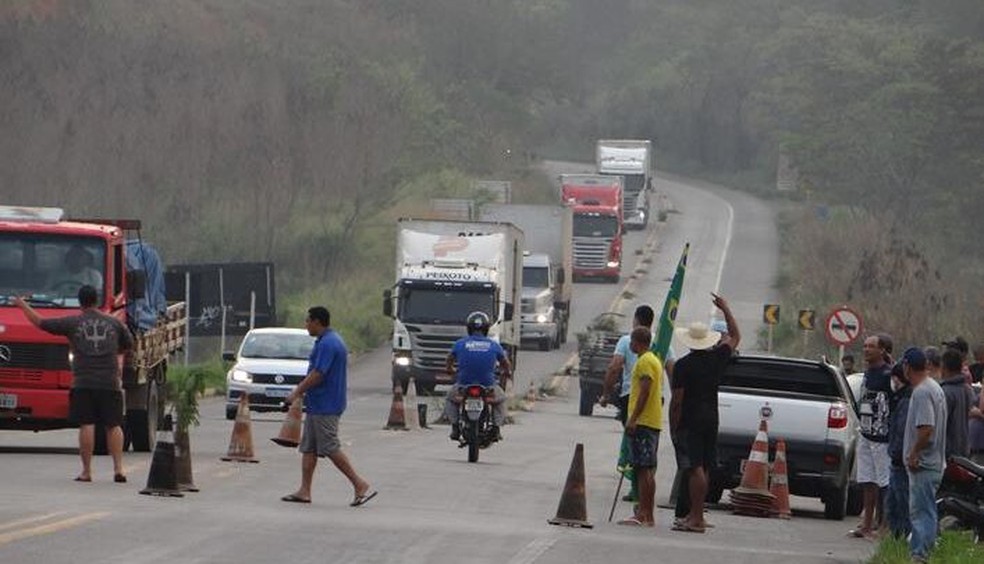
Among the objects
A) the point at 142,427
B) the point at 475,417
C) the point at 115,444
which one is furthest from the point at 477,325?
the point at 115,444

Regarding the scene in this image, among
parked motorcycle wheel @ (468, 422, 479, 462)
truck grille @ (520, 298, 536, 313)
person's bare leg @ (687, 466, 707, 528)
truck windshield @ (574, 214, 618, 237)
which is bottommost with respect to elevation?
parked motorcycle wheel @ (468, 422, 479, 462)

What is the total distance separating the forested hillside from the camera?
256ft

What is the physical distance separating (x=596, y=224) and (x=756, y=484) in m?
60.2

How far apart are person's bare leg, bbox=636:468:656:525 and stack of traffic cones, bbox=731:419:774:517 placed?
2.83 metres

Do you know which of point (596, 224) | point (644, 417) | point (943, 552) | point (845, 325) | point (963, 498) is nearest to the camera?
point (943, 552)

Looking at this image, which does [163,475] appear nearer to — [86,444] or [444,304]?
[86,444]

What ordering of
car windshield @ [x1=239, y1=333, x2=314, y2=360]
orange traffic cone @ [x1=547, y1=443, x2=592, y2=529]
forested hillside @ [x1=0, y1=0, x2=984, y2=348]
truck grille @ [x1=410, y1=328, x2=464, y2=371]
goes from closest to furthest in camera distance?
orange traffic cone @ [x1=547, y1=443, x2=592, y2=529], car windshield @ [x1=239, y1=333, x2=314, y2=360], truck grille @ [x1=410, y1=328, x2=464, y2=371], forested hillside @ [x1=0, y1=0, x2=984, y2=348]

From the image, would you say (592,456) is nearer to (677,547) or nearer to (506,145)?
(677,547)

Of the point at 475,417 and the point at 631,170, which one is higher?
the point at 631,170

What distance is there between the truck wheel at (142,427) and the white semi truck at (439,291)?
65.4 feet

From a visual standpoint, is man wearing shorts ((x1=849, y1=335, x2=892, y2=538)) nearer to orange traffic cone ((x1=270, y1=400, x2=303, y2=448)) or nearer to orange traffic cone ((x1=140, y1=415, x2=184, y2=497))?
orange traffic cone ((x1=270, y1=400, x2=303, y2=448))

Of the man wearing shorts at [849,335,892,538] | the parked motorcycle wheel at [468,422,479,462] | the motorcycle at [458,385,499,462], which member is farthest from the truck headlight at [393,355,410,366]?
the man wearing shorts at [849,335,892,538]

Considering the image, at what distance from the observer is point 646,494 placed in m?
19.8

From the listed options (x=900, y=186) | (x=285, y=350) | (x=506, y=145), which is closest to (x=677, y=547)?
(x=285, y=350)
